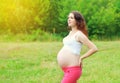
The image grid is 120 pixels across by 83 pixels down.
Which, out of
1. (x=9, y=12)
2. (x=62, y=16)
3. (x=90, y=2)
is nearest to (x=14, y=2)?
(x=9, y=12)

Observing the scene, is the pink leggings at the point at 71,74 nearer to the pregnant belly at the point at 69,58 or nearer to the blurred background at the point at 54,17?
the pregnant belly at the point at 69,58

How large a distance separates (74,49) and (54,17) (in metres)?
37.7

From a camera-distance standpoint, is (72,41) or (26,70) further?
(26,70)

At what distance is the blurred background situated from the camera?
1578 inches

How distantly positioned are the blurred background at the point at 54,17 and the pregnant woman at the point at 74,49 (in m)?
32.4

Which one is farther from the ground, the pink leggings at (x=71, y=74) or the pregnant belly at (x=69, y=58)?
the pregnant belly at (x=69, y=58)

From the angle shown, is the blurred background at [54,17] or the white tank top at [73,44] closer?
the white tank top at [73,44]

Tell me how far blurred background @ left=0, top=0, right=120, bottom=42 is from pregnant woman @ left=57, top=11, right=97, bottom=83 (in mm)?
32380

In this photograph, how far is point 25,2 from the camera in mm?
40469

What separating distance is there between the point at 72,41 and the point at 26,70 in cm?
700

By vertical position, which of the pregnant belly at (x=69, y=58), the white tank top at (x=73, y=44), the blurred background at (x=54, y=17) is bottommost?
the blurred background at (x=54, y=17)

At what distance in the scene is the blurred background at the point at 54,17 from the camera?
40094 millimetres

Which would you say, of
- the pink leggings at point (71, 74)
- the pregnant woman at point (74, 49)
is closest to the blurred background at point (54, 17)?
the pregnant woman at point (74, 49)

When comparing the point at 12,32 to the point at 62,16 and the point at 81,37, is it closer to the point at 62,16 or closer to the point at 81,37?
the point at 62,16
